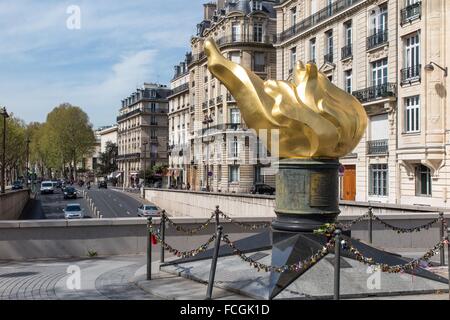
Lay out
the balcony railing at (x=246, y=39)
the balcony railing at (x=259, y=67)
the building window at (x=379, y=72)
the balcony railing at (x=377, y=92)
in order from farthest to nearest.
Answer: the balcony railing at (x=259, y=67), the balcony railing at (x=246, y=39), the building window at (x=379, y=72), the balcony railing at (x=377, y=92)

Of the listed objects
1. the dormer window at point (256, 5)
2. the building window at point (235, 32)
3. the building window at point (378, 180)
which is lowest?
the building window at point (378, 180)

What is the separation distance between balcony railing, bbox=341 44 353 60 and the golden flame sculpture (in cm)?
2642

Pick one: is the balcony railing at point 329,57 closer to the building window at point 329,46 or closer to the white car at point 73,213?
the building window at point 329,46

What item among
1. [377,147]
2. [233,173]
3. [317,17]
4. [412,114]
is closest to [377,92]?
[412,114]

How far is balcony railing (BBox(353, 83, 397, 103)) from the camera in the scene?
3189 cm

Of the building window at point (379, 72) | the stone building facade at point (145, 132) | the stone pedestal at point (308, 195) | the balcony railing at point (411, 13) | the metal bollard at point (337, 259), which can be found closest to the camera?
the metal bollard at point (337, 259)

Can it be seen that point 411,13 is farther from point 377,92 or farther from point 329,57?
point 329,57

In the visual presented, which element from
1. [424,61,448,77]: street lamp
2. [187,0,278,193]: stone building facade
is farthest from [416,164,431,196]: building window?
[187,0,278,193]: stone building facade

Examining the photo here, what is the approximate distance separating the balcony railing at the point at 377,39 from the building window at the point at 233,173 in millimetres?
24281

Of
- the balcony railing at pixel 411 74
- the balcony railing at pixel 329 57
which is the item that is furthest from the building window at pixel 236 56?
the balcony railing at pixel 411 74

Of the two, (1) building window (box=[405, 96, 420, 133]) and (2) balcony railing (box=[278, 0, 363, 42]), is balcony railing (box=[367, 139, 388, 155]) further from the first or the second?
(2) balcony railing (box=[278, 0, 363, 42])

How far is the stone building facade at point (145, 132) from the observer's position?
103 meters

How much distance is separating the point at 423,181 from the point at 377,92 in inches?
243
